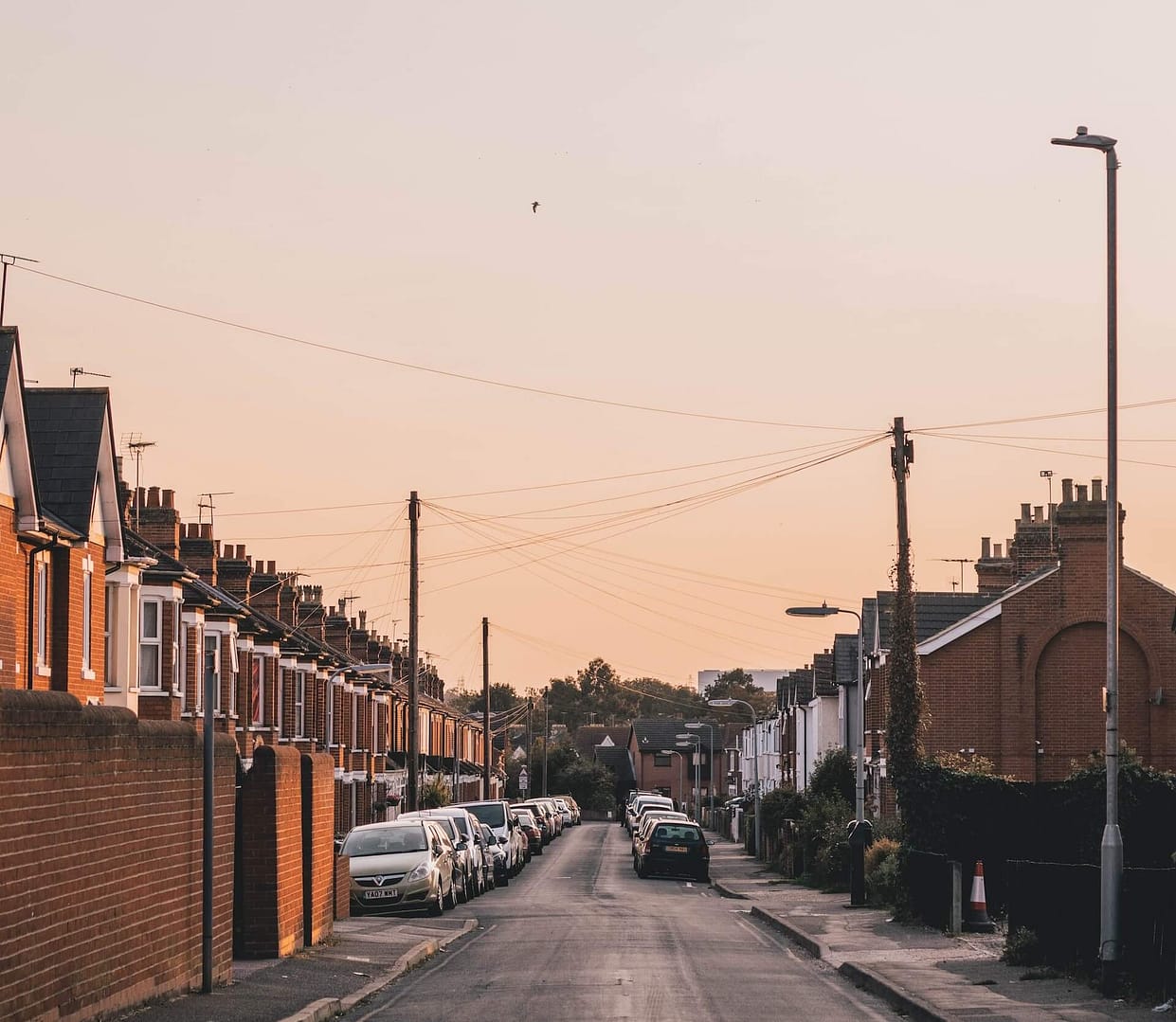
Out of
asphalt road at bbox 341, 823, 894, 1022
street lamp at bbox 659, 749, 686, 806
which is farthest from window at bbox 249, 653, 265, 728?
street lamp at bbox 659, 749, 686, 806

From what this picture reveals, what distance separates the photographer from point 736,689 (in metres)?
172

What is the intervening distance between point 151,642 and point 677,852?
16.7m

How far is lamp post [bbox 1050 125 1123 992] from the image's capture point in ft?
56.6

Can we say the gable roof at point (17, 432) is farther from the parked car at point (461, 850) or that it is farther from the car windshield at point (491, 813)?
the car windshield at point (491, 813)

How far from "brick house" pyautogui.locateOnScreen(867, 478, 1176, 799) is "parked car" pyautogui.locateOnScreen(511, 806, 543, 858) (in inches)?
713

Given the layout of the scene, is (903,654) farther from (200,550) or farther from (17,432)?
(200,550)

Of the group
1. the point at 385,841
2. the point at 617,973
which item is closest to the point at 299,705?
the point at 385,841

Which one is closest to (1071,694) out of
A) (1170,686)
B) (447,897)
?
(1170,686)

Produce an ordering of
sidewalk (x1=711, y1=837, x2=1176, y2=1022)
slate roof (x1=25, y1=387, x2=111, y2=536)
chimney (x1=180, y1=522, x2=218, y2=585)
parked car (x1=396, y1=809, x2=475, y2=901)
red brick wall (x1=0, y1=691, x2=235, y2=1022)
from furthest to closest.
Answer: chimney (x1=180, y1=522, x2=218, y2=585) → parked car (x1=396, y1=809, x2=475, y2=901) → slate roof (x1=25, y1=387, x2=111, y2=536) → sidewalk (x1=711, y1=837, x2=1176, y2=1022) → red brick wall (x1=0, y1=691, x2=235, y2=1022)

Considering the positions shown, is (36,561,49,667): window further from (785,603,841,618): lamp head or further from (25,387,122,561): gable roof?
(785,603,841,618): lamp head

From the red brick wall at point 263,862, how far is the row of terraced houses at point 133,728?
2cm

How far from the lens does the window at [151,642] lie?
3550 cm

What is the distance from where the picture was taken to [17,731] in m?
11.4

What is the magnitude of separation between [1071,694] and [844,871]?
8663mm
